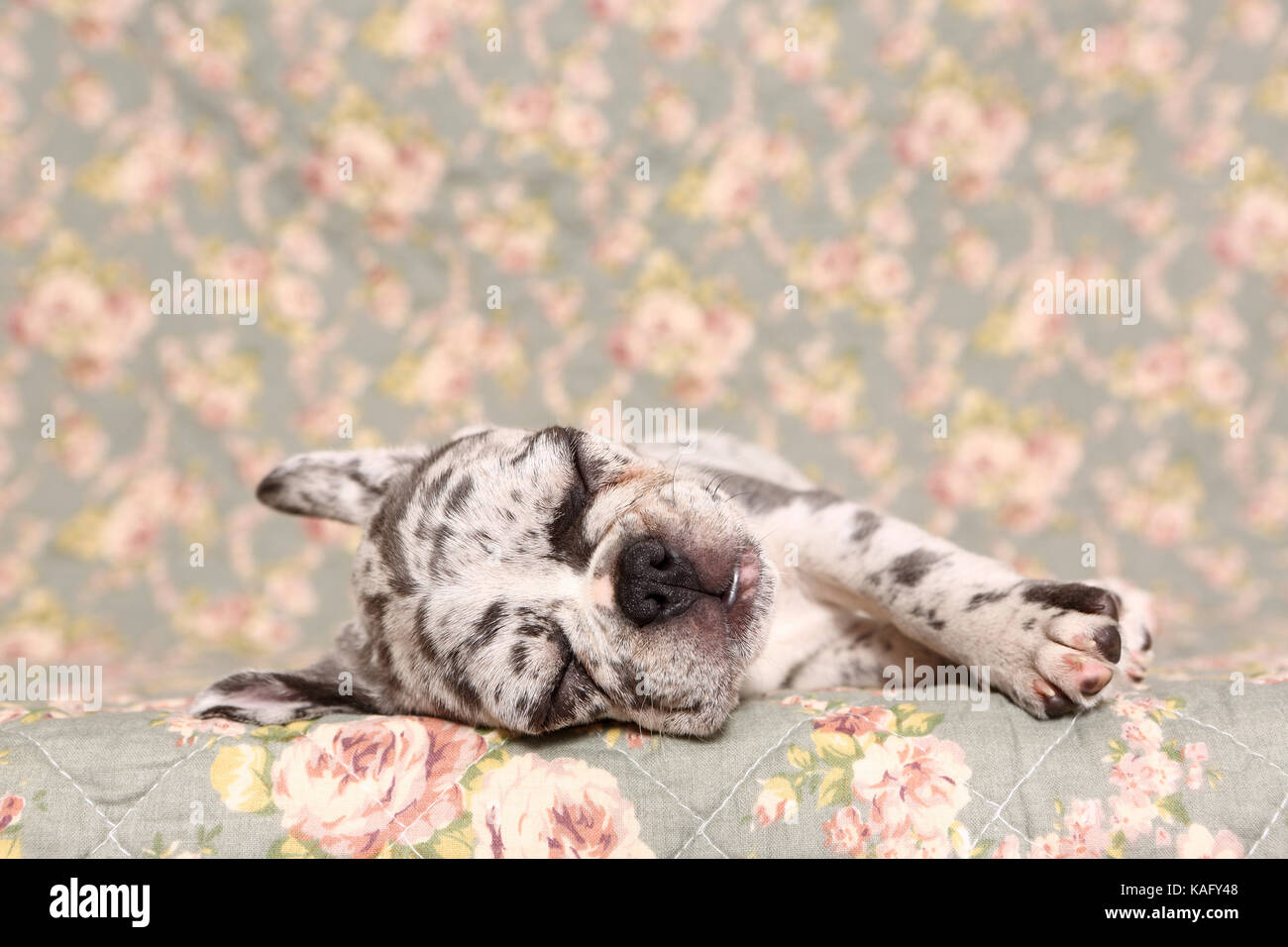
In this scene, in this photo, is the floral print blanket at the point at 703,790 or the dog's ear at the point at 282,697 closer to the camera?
the floral print blanket at the point at 703,790

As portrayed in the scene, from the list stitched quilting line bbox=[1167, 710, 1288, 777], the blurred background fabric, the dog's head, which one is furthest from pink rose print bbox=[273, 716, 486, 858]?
the blurred background fabric

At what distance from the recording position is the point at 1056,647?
2.73 meters

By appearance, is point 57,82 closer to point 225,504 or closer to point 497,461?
point 225,504

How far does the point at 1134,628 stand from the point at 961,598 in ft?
2.37

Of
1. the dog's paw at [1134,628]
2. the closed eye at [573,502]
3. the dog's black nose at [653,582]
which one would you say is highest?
the closed eye at [573,502]

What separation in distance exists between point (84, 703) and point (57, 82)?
4.06 metres

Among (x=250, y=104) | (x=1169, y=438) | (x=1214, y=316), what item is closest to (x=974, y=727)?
(x=1169, y=438)

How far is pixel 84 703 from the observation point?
3.88 meters

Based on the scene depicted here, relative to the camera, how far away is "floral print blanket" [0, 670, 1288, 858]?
2568mm

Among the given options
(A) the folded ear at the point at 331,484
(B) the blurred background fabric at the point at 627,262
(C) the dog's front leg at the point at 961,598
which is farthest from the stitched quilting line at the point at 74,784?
(B) the blurred background fabric at the point at 627,262

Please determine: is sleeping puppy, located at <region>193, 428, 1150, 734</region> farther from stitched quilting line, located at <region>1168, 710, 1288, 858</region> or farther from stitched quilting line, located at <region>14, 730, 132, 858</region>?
stitched quilting line, located at <region>14, 730, 132, 858</region>

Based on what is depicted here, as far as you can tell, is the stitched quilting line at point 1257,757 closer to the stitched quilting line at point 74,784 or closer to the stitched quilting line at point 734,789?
the stitched quilting line at point 734,789

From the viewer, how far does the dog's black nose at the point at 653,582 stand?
2736mm

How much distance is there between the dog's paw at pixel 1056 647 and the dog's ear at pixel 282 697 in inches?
79.5
